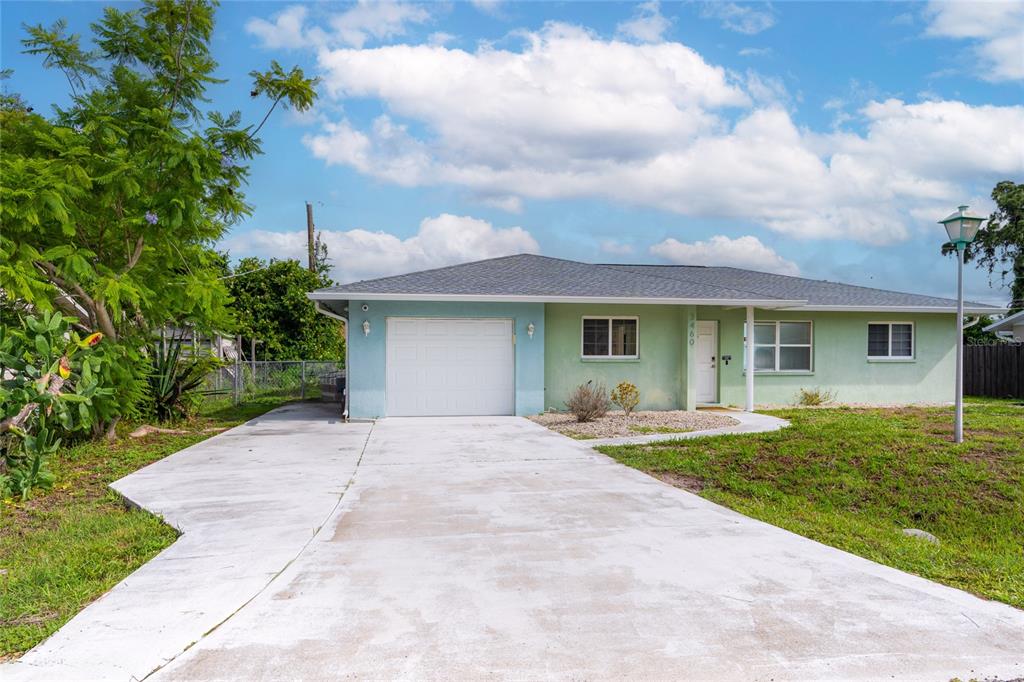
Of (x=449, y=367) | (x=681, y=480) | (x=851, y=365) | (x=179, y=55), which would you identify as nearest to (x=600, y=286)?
(x=449, y=367)

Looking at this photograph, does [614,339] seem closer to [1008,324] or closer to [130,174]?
[130,174]

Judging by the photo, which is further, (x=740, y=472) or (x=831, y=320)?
(x=831, y=320)

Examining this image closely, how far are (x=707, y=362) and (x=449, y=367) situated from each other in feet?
21.3

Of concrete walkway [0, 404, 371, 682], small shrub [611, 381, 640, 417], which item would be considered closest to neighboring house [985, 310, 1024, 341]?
small shrub [611, 381, 640, 417]

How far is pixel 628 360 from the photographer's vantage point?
1545 centimetres

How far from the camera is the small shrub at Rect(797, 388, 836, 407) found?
16469 millimetres

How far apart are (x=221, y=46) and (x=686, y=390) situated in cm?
1211

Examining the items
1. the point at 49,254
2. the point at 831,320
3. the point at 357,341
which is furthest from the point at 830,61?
the point at 49,254

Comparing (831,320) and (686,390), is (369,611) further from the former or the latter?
(831,320)

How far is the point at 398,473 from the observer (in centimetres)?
855

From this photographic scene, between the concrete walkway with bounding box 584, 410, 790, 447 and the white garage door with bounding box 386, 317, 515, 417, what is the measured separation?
3905 mm

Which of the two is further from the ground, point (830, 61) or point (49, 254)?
point (830, 61)

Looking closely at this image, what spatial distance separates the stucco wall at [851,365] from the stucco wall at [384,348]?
4.47 m

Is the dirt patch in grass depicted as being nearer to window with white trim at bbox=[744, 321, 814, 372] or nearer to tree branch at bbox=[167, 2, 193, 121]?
window with white trim at bbox=[744, 321, 814, 372]
